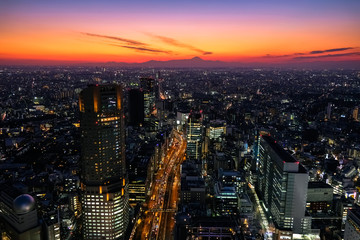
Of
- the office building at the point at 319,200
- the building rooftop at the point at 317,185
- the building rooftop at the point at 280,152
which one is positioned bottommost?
the office building at the point at 319,200

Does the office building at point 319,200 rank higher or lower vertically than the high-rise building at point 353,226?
lower

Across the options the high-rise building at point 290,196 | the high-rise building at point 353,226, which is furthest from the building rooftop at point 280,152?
the high-rise building at point 353,226

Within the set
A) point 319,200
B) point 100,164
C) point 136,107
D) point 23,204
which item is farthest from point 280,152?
point 136,107

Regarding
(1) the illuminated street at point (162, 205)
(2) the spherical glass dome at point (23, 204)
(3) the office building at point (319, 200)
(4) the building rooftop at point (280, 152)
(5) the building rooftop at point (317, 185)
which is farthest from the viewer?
(5) the building rooftop at point (317, 185)

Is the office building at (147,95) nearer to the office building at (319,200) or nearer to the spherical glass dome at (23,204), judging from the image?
the office building at (319,200)

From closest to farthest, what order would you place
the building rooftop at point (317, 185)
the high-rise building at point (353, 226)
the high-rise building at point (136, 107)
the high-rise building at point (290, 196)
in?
1. the high-rise building at point (353, 226)
2. the high-rise building at point (290, 196)
3. the building rooftop at point (317, 185)
4. the high-rise building at point (136, 107)

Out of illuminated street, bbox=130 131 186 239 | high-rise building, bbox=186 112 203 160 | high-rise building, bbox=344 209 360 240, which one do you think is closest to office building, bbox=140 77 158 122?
high-rise building, bbox=186 112 203 160

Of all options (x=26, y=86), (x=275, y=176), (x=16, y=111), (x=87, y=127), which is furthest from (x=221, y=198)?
(x=26, y=86)
